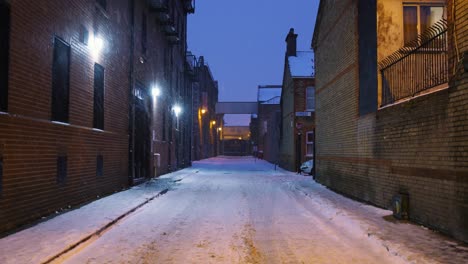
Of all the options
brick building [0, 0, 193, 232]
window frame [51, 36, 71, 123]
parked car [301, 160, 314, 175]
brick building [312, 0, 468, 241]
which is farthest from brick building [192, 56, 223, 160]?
window frame [51, 36, 71, 123]

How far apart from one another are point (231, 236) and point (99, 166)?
705cm

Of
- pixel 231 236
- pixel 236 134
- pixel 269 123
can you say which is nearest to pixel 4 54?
pixel 231 236

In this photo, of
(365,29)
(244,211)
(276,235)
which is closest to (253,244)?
(276,235)

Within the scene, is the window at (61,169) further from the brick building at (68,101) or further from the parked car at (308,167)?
the parked car at (308,167)

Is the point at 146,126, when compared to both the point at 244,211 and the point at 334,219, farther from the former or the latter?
the point at 334,219

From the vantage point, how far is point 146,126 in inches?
851

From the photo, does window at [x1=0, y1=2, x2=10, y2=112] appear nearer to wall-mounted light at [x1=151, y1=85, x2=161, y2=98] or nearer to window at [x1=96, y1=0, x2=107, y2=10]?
window at [x1=96, y1=0, x2=107, y2=10]

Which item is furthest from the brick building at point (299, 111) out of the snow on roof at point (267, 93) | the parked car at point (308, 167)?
the snow on roof at point (267, 93)

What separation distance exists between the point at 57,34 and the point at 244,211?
236 inches

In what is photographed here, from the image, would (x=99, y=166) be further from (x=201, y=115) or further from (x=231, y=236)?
(x=201, y=115)

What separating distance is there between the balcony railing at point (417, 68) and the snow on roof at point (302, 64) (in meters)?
19.2

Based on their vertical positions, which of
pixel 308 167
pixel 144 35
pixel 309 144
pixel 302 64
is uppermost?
pixel 302 64

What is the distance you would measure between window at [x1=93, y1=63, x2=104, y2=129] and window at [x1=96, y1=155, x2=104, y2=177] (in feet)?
3.09

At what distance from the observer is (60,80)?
11141mm
